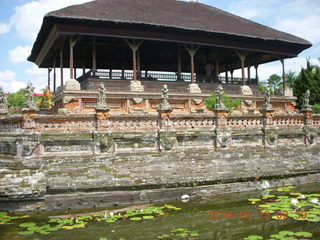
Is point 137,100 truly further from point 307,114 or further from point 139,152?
point 307,114

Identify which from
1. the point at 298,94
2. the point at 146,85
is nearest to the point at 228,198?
the point at 146,85

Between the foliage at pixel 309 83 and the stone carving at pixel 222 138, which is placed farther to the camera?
the foliage at pixel 309 83

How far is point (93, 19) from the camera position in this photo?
16.4 meters

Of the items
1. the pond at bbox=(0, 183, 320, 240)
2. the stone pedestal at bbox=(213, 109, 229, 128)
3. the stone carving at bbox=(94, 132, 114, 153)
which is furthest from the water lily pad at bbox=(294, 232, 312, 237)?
the stone carving at bbox=(94, 132, 114, 153)

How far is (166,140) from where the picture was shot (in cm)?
1129

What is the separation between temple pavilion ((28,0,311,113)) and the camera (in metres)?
17.1

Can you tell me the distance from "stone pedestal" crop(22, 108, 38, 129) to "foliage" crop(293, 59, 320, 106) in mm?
24362

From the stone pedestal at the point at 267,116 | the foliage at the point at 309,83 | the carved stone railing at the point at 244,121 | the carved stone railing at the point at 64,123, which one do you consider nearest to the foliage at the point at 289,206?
the carved stone railing at the point at 244,121

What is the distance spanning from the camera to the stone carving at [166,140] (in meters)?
11.3

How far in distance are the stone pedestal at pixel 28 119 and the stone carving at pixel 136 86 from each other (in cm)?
834

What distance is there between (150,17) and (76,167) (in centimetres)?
1159

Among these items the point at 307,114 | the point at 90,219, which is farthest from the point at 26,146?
the point at 307,114

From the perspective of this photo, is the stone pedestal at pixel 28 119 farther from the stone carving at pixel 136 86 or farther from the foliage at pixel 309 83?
the foliage at pixel 309 83

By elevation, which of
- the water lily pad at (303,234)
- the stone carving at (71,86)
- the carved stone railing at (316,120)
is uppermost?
the stone carving at (71,86)
